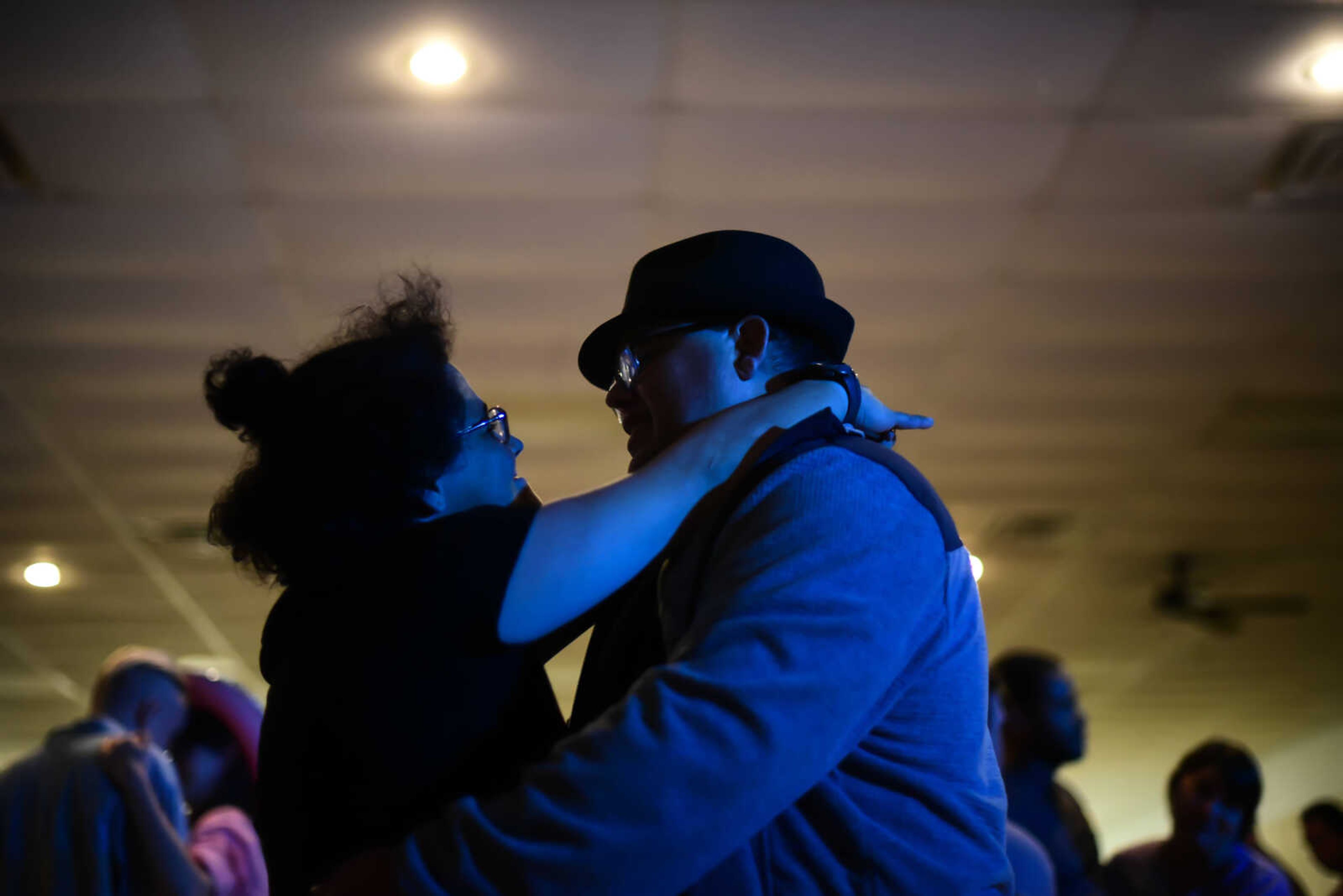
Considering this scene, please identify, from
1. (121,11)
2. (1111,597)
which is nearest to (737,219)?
(121,11)

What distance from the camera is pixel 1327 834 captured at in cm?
474

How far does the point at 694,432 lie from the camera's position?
114 centimetres

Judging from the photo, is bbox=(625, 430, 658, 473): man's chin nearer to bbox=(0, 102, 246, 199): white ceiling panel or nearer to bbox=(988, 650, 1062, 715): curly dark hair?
bbox=(988, 650, 1062, 715): curly dark hair

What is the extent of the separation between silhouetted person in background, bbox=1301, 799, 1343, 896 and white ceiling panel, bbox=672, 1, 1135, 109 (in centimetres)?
318

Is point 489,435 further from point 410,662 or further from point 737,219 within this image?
point 737,219

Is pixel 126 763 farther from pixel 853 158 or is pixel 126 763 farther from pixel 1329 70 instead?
pixel 1329 70

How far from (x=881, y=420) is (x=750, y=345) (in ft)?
0.55

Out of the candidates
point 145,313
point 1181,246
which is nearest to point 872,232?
point 1181,246

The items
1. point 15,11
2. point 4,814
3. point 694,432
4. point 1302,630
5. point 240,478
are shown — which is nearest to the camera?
point 694,432

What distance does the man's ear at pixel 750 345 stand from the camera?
1341 mm

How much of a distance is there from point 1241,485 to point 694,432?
19.8ft

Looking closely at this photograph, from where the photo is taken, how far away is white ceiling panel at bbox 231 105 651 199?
338cm

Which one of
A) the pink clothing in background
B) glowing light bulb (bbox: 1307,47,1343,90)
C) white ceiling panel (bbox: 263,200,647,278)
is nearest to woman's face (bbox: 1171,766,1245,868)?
glowing light bulb (bbox: 1307,47,1343,90)

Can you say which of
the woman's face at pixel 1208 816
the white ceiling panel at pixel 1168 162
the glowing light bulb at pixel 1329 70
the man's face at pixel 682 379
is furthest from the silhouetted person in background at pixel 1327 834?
the man's face at pixel 682 379
